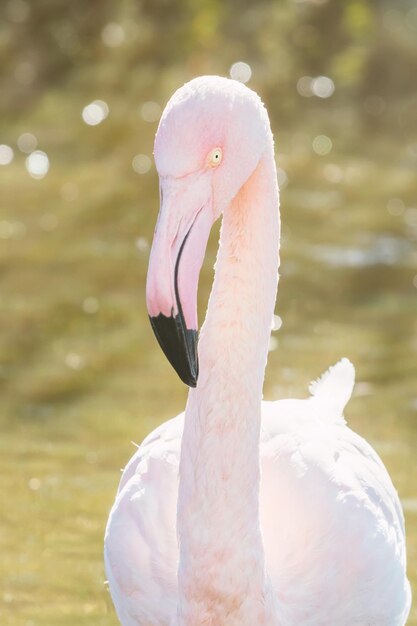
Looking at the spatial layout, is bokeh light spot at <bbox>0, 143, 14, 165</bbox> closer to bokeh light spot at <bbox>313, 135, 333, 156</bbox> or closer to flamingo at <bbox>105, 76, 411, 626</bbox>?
bokeh light spot at <bbox>313, 135, 333, 156</bbox>

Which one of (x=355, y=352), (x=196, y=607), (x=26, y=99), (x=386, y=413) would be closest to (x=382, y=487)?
(x=196, y=607)

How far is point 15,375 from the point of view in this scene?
22.8ft

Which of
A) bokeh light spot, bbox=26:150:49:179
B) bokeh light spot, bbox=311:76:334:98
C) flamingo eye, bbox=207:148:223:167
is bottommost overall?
flamingo eye, bbox=207:148:223:167

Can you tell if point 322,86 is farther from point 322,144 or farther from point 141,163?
point 141,163

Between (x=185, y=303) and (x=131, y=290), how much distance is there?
16.1ft

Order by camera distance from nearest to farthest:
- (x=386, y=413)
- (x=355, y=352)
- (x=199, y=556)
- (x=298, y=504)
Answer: (x=199, y=556)
(x=298, y=504)
(x=386, y=413)
(x=355, y=352)

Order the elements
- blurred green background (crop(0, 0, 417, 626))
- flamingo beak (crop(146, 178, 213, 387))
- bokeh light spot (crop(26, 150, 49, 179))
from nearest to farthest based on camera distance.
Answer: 1. flamingo beak (crop(146, 178, 213, 387))
2. blurred green background (crop(0, 0, 417, 626))
3. bokeh light spot (crop(26, 150, 49, 179))

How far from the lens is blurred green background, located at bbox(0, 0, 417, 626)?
5.83 m

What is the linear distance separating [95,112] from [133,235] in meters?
2.65

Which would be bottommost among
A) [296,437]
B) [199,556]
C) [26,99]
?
[199,556]

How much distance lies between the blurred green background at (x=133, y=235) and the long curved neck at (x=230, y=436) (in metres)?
1.45

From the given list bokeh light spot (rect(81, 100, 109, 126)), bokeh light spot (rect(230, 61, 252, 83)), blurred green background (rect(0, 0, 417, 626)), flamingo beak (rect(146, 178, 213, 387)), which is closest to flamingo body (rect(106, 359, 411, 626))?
flamingo beak (rect(146, 178, 213, 387))

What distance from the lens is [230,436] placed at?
3.47 m

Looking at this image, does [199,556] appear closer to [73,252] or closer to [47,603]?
[47,603]
